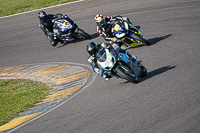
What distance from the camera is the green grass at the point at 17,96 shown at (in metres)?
10.2

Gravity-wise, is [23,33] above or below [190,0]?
below

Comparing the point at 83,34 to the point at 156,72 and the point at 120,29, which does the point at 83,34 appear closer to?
the point at 120,29

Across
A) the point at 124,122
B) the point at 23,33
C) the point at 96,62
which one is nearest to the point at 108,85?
the point at 96,62

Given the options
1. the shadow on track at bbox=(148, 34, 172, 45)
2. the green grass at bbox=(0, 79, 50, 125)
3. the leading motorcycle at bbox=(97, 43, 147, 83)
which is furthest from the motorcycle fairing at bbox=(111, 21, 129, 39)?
the green grass at bbox=(0, 79, 50, 125)

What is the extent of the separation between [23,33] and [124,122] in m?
13.3

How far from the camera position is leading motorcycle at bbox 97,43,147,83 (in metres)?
8.95

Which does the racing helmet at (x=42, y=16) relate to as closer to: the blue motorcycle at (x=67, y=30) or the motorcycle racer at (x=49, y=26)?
the motorcycle racer at (x=49, y=26)

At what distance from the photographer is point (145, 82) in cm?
926

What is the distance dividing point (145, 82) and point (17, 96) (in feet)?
16.1

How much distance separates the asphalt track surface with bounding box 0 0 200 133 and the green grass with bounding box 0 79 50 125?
4.59 ft

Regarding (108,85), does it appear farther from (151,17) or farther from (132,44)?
(151,17)

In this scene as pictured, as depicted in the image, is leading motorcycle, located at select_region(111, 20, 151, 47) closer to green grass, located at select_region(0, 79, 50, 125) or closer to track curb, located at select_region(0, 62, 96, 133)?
track curb, located at select_region(0, 62, 96, 133)

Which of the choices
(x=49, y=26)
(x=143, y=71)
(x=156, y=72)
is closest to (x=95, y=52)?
(x=143, y=71)

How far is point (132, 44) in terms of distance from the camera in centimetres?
1265
